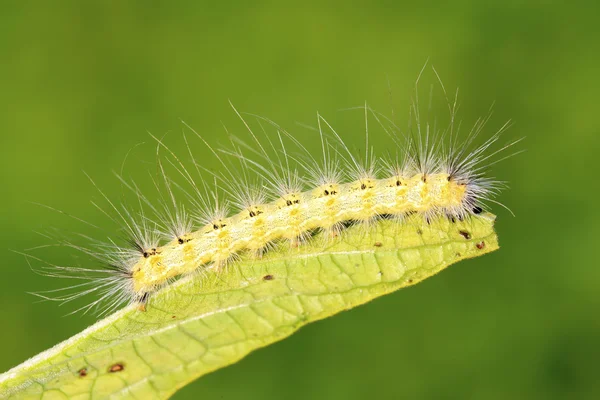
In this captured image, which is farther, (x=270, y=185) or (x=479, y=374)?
(x=479, y=374)

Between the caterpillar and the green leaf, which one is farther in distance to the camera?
the caterpillar

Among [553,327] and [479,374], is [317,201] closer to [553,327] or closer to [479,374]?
[479,374]

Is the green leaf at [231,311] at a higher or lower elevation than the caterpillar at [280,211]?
lower

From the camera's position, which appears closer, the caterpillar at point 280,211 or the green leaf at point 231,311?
the green leaf at point 231,311

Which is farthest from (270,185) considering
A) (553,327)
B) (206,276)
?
(553,327)

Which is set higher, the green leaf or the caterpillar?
the caterpillar

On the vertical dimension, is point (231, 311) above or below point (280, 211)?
below

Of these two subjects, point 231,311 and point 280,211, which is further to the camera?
point 280,211

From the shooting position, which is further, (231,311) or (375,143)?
(375,143)
